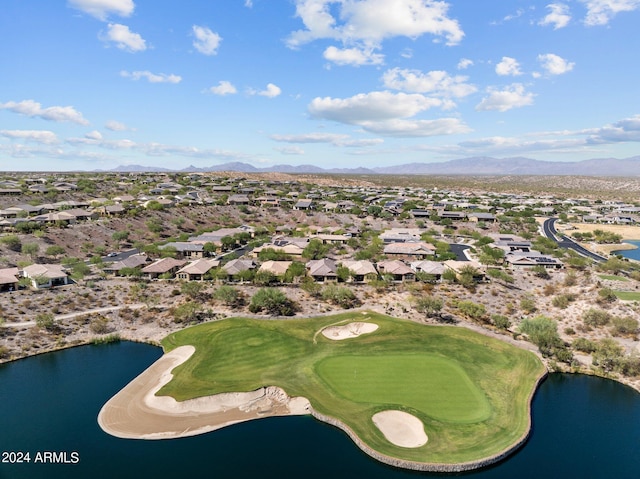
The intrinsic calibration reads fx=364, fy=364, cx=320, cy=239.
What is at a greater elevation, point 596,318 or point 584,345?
point 596,318

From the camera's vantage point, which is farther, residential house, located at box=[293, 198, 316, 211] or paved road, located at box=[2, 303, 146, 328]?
residential house, located at box=[293, 198, 316, 211]

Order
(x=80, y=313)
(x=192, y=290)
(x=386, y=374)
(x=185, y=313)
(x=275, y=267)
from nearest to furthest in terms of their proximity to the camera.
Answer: (x=386, y=374) → (x=185, y=313) → (x=80, y=313) → (x=192, y=290) → (x=275, y=267)

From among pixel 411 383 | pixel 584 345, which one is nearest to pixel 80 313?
pixel 411 383

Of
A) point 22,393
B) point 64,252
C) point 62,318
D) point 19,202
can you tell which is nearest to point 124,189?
point 19,202

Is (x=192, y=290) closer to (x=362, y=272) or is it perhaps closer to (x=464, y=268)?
(x=362, y=272)

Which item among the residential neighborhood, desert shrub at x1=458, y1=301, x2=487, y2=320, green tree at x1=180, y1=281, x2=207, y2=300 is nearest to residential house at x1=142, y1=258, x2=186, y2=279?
the residential neighborhood

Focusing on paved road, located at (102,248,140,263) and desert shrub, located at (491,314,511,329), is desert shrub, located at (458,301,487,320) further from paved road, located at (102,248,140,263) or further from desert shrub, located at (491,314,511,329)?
paved road, located at (102,248,140,263)

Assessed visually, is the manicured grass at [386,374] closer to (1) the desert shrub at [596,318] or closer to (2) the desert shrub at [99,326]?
(2) the desert shrub at [99,326]

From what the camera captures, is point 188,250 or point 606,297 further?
point 188,250
